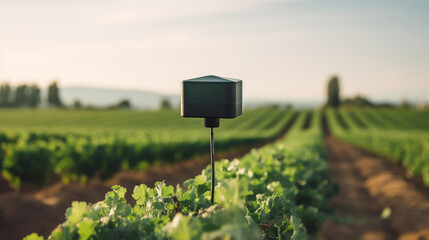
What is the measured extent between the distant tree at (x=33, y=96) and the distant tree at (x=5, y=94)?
764 cm

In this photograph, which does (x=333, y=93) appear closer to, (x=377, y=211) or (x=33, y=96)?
(x=33, y=96)

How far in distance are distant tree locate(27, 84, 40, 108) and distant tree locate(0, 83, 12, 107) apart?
7.64 m

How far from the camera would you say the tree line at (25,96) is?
14700 centimetres

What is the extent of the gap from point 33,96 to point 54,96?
36.8ft

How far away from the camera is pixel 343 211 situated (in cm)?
1212

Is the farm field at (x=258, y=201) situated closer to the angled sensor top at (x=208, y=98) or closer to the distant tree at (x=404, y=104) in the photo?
the angled sensor top at (x=208, y=98)

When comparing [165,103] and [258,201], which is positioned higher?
[258,201]

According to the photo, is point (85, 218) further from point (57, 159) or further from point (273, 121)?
point (273, 121)

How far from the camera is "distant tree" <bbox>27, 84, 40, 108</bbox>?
14875 centimetres

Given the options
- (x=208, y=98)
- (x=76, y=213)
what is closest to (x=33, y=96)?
(x=208, y=98)

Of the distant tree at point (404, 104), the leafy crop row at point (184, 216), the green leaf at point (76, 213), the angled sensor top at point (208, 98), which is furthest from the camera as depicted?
the distant tree at point (404, 104)

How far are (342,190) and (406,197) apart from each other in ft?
9.81

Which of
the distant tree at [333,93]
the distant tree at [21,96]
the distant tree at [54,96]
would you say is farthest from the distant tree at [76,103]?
the distant tree at [333,93]

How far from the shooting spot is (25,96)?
492 ft
